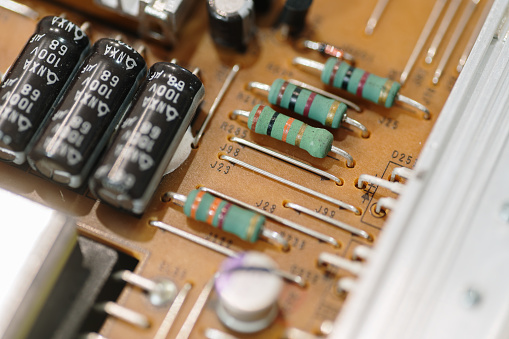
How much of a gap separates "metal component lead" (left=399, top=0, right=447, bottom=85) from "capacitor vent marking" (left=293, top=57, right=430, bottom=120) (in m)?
0.17

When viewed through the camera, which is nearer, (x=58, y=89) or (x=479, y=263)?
(x=479, y=263)

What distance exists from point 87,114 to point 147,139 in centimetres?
25

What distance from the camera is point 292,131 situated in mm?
2373

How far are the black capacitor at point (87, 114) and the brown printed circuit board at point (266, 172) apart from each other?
0.08 meters

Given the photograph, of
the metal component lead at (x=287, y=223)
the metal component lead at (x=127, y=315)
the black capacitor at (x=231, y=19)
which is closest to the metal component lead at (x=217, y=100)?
the black capacitor at (x=231, y=19)

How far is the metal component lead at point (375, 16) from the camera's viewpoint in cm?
274

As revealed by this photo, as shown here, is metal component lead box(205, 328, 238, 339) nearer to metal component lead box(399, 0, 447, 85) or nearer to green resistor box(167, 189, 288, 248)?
green resistor box(167, 189, 288, 248)

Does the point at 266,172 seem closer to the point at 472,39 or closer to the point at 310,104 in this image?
the point at 310,104

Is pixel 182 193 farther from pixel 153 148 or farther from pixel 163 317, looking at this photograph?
pixel 163 317

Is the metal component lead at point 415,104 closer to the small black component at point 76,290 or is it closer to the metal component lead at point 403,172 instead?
the metal component lead at point 403,172

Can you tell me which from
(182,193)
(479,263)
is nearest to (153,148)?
(182,193)

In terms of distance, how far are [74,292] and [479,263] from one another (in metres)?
1.47

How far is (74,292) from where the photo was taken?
227cm

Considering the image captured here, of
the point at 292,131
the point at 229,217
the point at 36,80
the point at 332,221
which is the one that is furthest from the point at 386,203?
the point at 36,80
